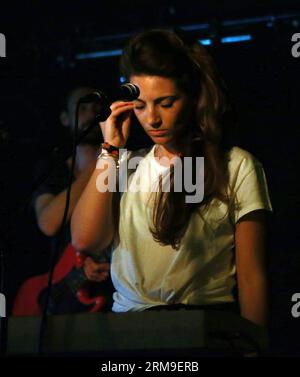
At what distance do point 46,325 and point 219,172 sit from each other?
0.75 meters

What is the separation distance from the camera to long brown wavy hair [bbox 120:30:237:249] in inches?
81.4

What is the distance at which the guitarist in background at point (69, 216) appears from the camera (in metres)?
2.67

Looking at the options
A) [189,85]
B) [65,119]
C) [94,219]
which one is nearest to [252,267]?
[94,219]

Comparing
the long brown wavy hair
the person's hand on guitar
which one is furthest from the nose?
the person's hand on guitar

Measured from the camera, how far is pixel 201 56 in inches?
84.3

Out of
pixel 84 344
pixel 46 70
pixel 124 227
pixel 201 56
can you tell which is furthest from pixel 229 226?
pixel 46 70

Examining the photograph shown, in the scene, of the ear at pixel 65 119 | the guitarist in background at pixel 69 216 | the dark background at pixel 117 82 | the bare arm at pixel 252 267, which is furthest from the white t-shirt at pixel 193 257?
the ear at pixel 65 119

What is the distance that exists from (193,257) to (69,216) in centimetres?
80

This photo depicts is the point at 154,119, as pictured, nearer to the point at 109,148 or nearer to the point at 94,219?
the point at 109,148


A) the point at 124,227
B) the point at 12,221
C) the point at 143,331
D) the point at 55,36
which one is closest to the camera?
the point at 143,331

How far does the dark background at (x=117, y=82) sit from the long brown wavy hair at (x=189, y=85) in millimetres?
186

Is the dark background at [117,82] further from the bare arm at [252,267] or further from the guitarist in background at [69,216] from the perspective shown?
the bare arm at [252,267]

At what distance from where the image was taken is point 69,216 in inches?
104

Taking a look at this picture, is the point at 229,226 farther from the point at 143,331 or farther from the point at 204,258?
the point at 143,331
